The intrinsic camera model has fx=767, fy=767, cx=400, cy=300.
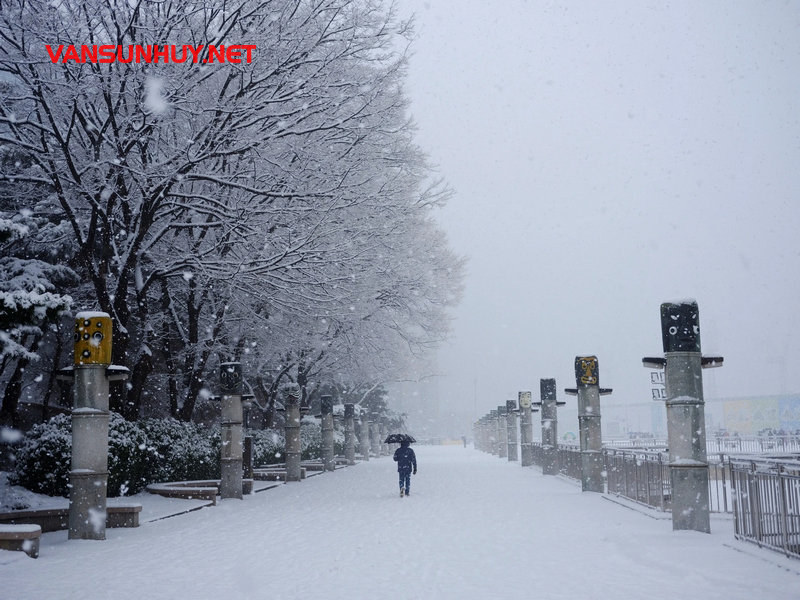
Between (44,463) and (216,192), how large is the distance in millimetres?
7548

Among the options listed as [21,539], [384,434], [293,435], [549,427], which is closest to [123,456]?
[21,539]

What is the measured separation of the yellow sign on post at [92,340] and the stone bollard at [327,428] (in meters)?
19.5

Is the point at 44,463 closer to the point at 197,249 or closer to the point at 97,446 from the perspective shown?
the point at 97,446

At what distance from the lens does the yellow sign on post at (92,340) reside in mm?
12523

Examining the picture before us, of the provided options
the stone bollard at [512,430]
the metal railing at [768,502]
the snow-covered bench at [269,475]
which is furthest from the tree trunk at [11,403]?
the stone bollard at [512,430]

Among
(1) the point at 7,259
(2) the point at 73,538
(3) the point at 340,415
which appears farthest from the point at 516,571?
(3) the point at 340,415

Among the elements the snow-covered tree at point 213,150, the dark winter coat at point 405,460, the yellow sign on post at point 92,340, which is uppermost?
the snow-covered tree at point 213,150

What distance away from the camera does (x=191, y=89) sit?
54.9 feet

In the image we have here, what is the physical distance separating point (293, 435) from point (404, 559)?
55.7 ft

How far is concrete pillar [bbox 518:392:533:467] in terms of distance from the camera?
35406mm

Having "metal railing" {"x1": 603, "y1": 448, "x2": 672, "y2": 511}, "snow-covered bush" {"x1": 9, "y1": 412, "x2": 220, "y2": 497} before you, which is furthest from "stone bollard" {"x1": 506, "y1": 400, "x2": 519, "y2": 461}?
"snow-covered bush" {"x1": 9, "y1": 412, "x2": 220, "y2": 497}

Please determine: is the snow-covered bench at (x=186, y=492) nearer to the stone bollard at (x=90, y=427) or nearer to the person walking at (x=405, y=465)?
the person walking at (x=405, y=465)

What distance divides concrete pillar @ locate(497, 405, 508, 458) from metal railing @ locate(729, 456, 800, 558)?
1573 inches

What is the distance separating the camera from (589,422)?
1994 centimetres
